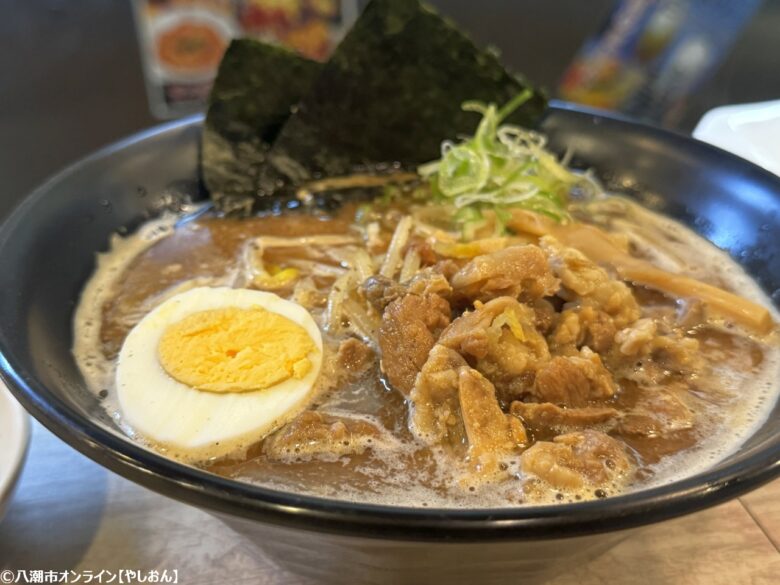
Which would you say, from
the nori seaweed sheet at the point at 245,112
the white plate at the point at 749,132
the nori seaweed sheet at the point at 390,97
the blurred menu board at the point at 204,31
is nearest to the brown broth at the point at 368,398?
the nori seaweed sheet at the point at 245,112

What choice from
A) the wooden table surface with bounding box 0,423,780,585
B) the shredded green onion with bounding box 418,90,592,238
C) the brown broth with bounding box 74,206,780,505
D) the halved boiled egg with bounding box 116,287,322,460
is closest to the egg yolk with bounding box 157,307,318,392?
the halved boiled egg with bounding box 116,287,322,460

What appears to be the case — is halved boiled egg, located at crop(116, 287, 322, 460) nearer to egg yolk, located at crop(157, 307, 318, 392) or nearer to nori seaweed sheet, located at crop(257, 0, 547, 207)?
egg yolk, located at crop(157, 307, 318, 392)

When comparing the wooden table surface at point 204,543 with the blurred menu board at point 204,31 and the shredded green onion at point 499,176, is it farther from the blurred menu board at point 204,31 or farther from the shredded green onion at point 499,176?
the blurred menu board at point 204,31

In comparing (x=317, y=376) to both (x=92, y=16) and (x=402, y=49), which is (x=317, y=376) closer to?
(x=402, y=49)

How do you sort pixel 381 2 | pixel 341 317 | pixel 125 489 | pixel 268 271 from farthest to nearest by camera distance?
pixel 381 2 → pixel 268 271 → pixel 341 317 → pixel 125 489

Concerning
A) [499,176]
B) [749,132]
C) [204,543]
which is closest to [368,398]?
[204,543]

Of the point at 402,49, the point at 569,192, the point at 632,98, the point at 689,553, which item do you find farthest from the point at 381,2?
the point at 632,98

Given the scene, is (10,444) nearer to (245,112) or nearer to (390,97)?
(245,112)
